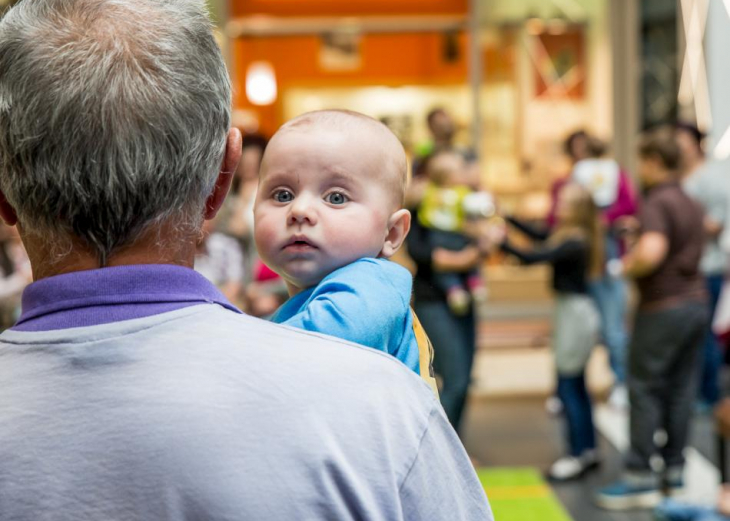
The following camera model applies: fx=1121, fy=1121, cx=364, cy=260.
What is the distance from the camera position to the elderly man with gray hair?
3.70ft

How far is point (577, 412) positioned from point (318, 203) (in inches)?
184

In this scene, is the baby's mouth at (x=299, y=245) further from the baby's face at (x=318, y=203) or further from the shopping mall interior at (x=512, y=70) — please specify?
the shopping mall interior at (x=512, y=70)

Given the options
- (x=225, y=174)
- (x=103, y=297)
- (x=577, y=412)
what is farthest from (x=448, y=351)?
(x=103, y=297)

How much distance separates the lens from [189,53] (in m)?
1.25

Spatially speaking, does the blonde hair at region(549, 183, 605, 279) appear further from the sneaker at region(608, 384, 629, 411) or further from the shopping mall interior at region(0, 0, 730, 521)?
the shopping mall interior at region(0, 0, 730, 521)

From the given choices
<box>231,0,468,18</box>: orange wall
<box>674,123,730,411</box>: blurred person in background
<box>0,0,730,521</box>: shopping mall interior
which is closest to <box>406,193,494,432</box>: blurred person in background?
<box>674,123,730,411</box>: blurred person in background

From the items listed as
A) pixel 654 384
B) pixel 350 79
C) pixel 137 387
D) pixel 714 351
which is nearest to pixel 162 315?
pixel 137 387

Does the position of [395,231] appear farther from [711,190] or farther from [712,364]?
[712,364]

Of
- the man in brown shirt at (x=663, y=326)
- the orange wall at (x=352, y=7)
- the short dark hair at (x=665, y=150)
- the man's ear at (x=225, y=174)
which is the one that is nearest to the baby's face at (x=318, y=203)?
the man's ear at (x=225, y=174)

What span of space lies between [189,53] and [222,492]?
484 millimetres

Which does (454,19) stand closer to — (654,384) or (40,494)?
(654,384)

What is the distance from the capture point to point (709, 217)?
7.06m

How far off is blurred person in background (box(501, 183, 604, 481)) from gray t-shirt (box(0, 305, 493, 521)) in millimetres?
5018

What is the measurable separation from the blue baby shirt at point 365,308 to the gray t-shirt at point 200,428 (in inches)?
15.3
